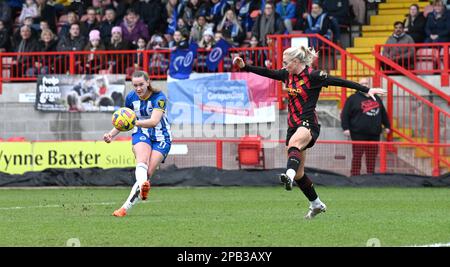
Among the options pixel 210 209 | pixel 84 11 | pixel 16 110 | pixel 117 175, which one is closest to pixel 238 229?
pixel 210 209

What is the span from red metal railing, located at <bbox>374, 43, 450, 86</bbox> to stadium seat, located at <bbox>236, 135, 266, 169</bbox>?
3373 mm

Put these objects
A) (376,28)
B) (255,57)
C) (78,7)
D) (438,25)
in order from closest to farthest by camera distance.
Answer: (438,25)
(255,57)
(376,28)
(78,7)

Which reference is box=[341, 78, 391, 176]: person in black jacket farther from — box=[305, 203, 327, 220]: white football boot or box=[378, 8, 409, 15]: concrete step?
box=[305, 203, 327, 220]: white football boot

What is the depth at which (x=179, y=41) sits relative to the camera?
83.5 ft

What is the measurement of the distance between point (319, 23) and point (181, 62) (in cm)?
302

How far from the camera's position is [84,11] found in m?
29.1

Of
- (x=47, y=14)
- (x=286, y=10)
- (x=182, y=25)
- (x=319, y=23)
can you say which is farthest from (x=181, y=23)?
(x=47, y=14)

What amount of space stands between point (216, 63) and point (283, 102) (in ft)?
5.33

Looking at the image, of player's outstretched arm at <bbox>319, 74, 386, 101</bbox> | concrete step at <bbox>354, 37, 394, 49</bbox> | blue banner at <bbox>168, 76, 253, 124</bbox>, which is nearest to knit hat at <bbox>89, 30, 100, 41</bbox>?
blue banner at <bbox>168, 76, 253, 124</bbox>

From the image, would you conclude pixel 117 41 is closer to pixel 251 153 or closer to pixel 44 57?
pixel 44 57

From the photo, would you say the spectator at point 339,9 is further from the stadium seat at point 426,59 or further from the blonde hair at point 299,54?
the blonde hair at point 299,54

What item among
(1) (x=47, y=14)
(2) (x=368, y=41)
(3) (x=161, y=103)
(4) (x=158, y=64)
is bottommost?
(3) (x=161, y=103)

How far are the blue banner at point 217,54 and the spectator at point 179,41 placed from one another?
22.1 inches

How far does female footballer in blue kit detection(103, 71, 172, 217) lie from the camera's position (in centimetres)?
1448
